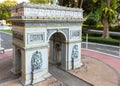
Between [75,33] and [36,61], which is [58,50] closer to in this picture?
[75,33]

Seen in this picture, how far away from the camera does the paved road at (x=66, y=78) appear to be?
1207 centimetres

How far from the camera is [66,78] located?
12977 mm

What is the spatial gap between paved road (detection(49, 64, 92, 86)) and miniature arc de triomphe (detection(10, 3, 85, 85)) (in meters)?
0.72

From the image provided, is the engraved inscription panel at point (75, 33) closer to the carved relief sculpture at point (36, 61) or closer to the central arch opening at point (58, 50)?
the central arch opening at point (58, 50)

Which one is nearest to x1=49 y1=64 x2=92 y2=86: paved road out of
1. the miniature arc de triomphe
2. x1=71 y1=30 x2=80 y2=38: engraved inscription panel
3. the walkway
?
the miniature arc de triomphe

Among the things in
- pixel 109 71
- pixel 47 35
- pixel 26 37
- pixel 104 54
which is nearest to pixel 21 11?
pixel 26 37

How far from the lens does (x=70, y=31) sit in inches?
564

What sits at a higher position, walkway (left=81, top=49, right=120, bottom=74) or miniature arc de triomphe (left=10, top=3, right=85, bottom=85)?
miniature arc de triomphe (left=10, top=3, right=85, bottom=85)

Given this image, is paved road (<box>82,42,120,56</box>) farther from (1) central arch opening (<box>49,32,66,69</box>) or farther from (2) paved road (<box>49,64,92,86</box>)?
(2) paved road (<box>49,64,92,86</box>)

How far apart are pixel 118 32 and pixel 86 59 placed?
20.4 metres

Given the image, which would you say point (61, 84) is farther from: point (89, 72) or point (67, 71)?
point (89, 72)

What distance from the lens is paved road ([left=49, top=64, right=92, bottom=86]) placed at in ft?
39.6

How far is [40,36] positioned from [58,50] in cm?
423

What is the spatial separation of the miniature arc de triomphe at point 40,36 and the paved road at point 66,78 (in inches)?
28.2
